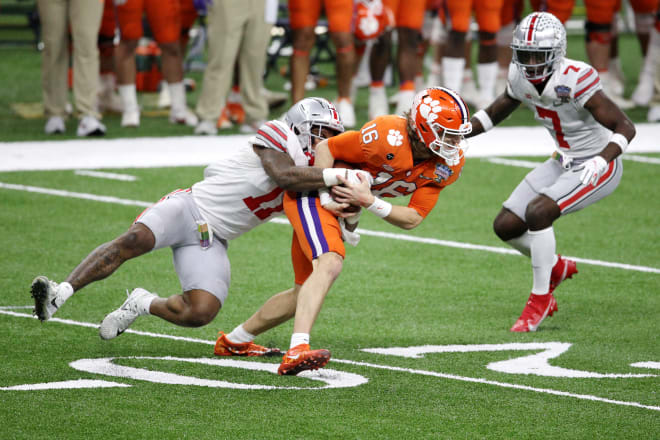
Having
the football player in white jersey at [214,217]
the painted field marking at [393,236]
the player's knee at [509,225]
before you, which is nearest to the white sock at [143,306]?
the football player in white jersey at [214,217]

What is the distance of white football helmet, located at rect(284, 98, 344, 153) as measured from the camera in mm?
5461

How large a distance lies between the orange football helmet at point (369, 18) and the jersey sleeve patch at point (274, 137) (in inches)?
274

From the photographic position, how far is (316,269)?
518cm

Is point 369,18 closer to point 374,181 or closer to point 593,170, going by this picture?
point 593,170

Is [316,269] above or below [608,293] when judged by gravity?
above

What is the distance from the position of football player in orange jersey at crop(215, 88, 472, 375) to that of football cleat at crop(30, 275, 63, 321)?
1.02 metres

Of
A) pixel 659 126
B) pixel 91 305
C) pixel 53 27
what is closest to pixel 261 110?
pixel 53 27

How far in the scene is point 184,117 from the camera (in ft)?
40.8

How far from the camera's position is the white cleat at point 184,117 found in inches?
489

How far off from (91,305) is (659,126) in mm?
8126

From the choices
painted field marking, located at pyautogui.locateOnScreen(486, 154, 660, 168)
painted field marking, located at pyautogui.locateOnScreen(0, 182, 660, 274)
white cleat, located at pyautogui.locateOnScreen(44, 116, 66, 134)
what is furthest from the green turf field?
white cleat, located at pyautogui.locateOnScreen(44, 116, 66, 134)

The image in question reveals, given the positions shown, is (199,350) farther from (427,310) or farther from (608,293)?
(608,293)

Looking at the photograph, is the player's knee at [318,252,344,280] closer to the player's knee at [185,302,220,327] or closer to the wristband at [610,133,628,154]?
the player's knee at [185,302,220,327]

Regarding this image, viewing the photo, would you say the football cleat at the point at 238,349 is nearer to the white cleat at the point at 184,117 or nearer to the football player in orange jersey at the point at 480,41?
the white cleat at the point at 184,117
